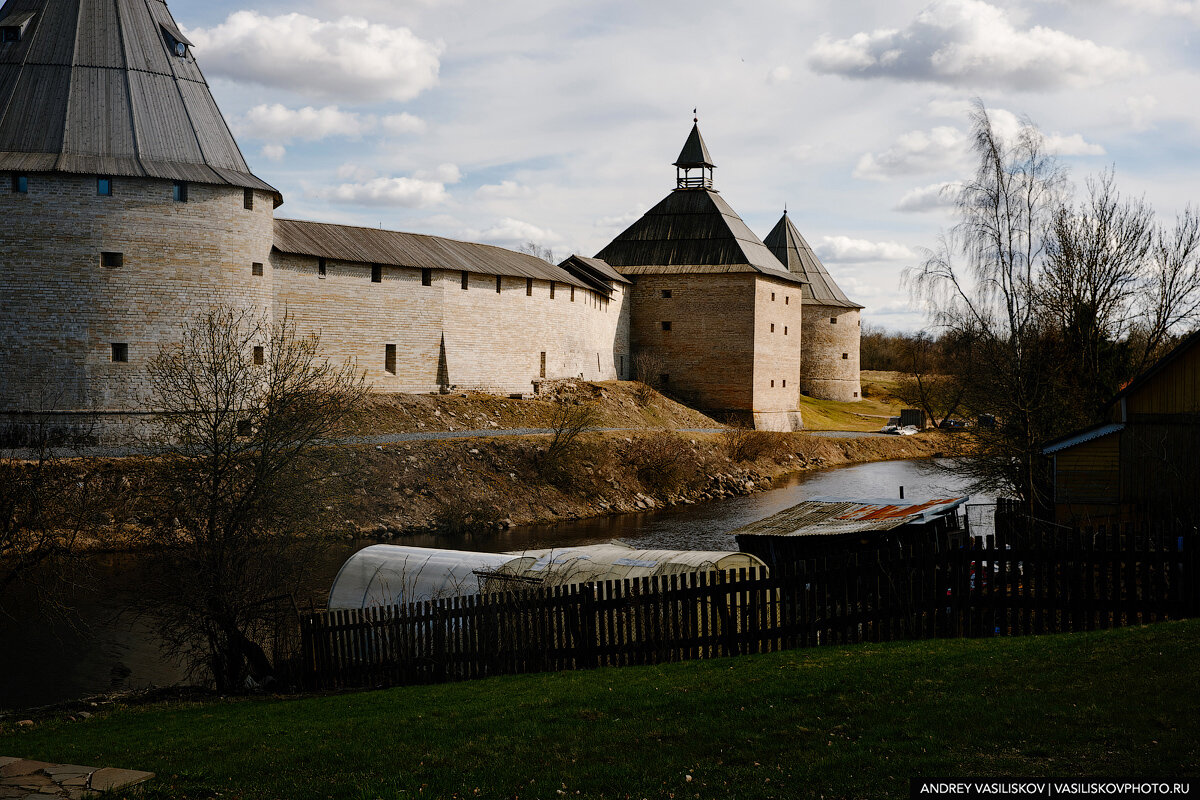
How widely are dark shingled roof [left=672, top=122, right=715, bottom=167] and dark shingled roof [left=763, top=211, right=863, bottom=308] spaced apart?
432 inches

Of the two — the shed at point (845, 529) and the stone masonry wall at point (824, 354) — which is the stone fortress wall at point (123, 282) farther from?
the stone masonry wall at point (824, 354)

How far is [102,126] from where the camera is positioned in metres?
22.8

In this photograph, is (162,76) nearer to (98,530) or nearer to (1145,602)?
(98,530)

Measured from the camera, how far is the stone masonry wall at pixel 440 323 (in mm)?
26797

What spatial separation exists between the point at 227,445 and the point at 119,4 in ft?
59.0

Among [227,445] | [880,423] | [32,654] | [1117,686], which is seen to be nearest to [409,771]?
[1117,686]

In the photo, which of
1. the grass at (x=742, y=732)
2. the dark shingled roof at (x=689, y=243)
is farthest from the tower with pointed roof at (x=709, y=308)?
the grass at (x=742, y=732)

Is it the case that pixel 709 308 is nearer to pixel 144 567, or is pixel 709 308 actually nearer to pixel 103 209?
pixel 103 209

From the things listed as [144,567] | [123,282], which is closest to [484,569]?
[144,567]

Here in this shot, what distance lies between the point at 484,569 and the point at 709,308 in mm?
29968

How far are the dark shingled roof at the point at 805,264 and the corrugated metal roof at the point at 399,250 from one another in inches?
816

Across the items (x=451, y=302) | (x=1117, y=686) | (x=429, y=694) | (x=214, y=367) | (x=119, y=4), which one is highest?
(x=119, y=4)

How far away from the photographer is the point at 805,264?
2085 inches

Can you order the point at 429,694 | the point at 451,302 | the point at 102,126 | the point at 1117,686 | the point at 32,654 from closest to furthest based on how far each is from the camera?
the point at 1117,686
the point at 429,694
the point at 32,654
the point at 102,126
the point at 451,302
